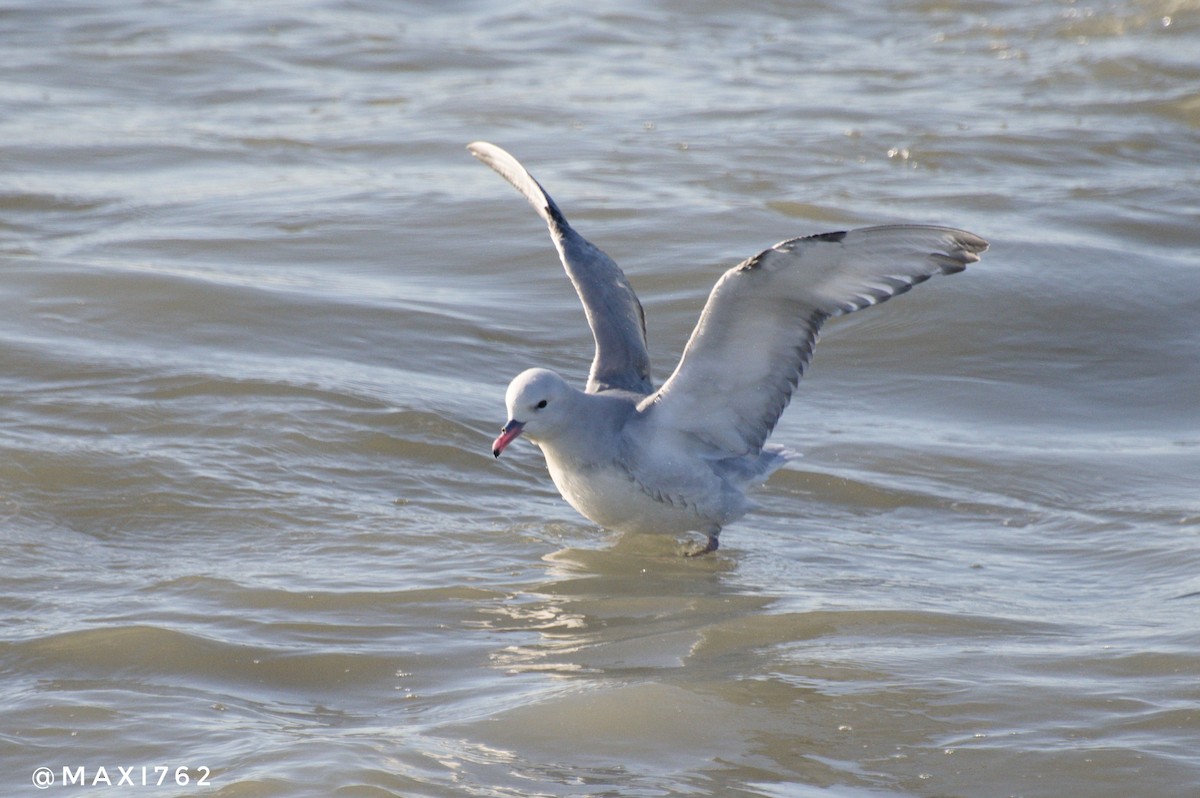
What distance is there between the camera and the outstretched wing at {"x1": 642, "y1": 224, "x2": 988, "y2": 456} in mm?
5129

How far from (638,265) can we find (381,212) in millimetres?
1778

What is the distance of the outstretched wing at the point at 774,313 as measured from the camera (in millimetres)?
5129

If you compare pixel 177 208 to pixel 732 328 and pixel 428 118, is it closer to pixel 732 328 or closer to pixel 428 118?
pixel 428 118

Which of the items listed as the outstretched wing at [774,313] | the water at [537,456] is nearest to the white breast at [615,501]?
the water at [537,456]

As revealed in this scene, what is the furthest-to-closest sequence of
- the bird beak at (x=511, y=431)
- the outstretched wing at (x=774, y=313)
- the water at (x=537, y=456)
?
the bird beak at (x=511, y=431) → the outstretched wing at (x=774, y=313) → the water at (x=537, y=456)

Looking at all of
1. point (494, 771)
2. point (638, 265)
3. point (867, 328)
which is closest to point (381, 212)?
point (638, 265)

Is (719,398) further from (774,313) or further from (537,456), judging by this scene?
(537,456)

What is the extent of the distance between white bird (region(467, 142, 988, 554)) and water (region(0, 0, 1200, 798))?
0.27 meters

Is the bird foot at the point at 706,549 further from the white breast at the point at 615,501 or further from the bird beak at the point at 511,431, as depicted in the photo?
the bird beak at the point at 511,431

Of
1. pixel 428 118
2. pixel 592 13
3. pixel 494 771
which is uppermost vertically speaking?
pixel 592 13

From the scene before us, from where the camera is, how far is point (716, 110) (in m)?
12.0

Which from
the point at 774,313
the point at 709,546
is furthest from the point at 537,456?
the point at 774,313

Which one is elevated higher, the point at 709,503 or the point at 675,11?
the point at 675,11

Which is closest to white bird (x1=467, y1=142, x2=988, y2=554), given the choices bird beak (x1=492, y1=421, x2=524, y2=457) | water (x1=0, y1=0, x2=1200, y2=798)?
bird beak (x1=492, y1=421, x2=524, y2=457)
